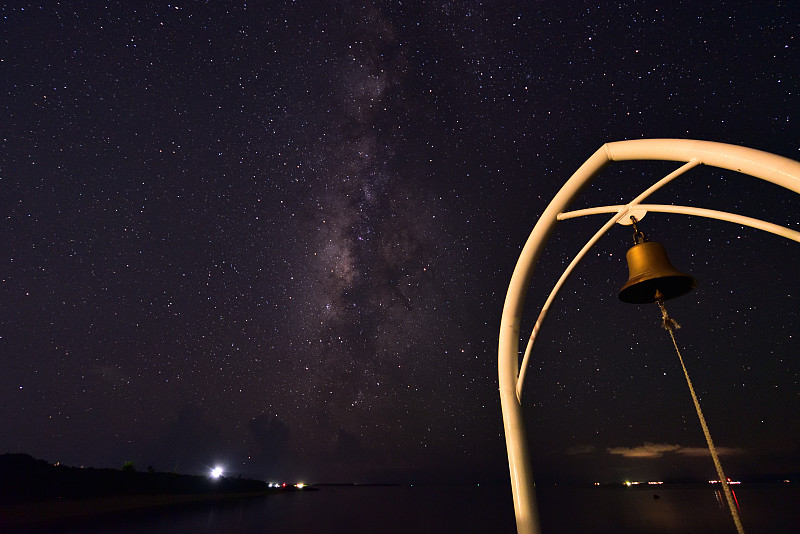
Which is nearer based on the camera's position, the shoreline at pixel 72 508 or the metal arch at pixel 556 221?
the metal arch at pixel 556 221

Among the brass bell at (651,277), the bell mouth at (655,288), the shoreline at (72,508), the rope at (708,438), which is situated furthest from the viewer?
the shoreline at (72,508)

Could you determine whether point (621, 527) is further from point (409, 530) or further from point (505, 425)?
point (505, 425)

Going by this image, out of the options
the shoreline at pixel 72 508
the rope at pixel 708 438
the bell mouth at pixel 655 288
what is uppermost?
the shoreline at pixel 72 508

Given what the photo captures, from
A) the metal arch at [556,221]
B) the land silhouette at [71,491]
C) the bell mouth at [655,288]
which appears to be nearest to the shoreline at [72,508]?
the land silhouette at [71,491]

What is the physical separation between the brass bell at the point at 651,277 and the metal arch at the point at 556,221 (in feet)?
1.34

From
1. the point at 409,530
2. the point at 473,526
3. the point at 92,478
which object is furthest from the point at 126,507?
the point at 473,526

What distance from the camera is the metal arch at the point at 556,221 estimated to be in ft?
8.39

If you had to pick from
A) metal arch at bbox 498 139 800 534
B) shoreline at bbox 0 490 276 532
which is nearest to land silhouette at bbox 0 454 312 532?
shoreline at bbox 0 490 276 532

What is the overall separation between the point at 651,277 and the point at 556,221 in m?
0.91

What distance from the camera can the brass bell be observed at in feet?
11.7

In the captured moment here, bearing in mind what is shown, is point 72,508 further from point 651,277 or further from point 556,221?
point 651,277

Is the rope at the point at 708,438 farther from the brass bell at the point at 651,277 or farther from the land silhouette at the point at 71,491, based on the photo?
the land silhouette at the point at 71,491

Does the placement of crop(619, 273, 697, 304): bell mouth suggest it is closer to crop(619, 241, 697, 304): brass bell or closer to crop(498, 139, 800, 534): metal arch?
crop(619, 241, 697, 304): brass bell

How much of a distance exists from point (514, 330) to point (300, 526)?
71619 millimetres
